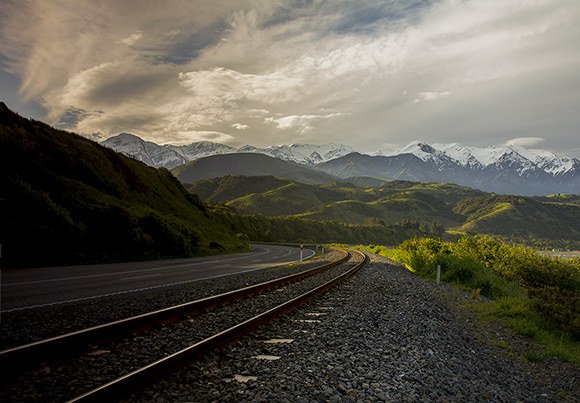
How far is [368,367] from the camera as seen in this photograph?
20.8ft

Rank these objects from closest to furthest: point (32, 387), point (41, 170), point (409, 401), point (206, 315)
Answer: point (32, 387) < point (409, 401) < point (206, 315) < point (41, 170)

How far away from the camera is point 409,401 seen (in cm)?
512

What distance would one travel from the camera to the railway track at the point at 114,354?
4.65 meters

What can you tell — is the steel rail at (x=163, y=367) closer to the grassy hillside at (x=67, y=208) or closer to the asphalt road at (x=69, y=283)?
the asphalt road at (x=69, y=283)

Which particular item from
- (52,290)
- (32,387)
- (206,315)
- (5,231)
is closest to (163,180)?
(5,231)

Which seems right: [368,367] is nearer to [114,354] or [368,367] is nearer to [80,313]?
[114,354]

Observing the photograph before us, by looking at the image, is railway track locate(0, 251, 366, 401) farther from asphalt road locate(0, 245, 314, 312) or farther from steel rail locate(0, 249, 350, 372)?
Result: asphalt road locate(0, 245, 314, 312)

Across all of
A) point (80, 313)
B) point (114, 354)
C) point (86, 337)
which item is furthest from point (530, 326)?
point (80, 313)

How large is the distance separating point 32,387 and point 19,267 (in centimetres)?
1780

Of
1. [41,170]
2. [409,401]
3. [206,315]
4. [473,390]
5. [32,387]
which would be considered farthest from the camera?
[41,170]

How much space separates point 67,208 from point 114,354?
2269 centimetres

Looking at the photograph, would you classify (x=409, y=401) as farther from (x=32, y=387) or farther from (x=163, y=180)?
(x=163, y=180)

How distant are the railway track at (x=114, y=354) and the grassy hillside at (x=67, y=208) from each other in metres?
15.8

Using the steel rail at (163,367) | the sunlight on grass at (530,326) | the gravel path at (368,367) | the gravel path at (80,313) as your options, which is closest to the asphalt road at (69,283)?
the gravel path at (80,313)
